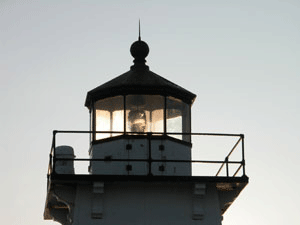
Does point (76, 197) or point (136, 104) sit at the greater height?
point (136, 104)

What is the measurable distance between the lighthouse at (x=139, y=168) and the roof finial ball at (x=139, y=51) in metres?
0.57

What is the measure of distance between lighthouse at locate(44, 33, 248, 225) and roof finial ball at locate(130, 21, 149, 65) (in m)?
0.57

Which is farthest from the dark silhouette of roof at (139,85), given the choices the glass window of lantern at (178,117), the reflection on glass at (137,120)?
the reflection on glass at (137,120)

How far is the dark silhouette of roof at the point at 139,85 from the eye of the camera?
21172mm

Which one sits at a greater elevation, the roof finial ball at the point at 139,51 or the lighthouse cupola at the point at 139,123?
the roof finial ball at the point at 139,51

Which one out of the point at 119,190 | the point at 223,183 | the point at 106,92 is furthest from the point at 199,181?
the point at 106,92

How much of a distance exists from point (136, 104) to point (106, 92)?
775 mm

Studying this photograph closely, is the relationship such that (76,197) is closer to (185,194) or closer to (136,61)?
(185,194)

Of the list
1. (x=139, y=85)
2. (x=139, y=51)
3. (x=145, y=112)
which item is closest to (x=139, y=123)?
(x=145, y=112)

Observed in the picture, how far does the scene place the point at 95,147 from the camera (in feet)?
69.2

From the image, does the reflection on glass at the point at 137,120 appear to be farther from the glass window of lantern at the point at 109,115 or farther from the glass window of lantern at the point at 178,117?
the glass window of lantern at the point at 178,117

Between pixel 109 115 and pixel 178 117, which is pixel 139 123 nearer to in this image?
pixel 109 115

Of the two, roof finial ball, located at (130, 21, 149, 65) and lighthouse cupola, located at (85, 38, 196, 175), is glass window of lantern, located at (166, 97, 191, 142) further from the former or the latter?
roof finial ball, located at (130, 21, 149, 65)

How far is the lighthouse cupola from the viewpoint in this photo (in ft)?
67.5
